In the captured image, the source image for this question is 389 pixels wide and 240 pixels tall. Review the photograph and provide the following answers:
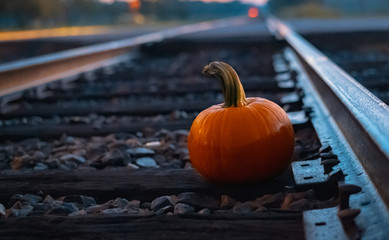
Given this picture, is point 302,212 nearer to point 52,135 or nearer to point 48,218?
point 48,218

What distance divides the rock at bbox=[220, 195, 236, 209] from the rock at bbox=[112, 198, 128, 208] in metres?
0.38

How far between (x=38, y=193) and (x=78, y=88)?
10.4ft

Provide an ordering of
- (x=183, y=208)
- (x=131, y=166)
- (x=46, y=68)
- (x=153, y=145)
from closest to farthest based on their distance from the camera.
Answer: (x=183, y=208), (x=131, y=166), (x=153, y=145), (x=46, y=68)

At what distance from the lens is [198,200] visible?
5.81ft

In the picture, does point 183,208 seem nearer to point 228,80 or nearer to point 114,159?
point 228,80

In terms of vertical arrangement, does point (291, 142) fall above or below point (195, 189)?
above

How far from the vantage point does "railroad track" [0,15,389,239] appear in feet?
4.53

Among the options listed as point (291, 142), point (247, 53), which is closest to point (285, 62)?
point (247, 53)

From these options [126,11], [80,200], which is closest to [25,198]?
[80,200]

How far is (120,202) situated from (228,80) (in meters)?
0.65

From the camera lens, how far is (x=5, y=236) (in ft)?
4.69

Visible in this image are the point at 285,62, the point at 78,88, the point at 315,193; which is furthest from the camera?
the point at 285,62

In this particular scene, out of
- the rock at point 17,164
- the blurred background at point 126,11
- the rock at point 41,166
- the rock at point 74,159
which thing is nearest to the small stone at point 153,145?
the rock at point 74,159

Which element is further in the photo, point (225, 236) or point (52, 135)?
point (52, 135)
